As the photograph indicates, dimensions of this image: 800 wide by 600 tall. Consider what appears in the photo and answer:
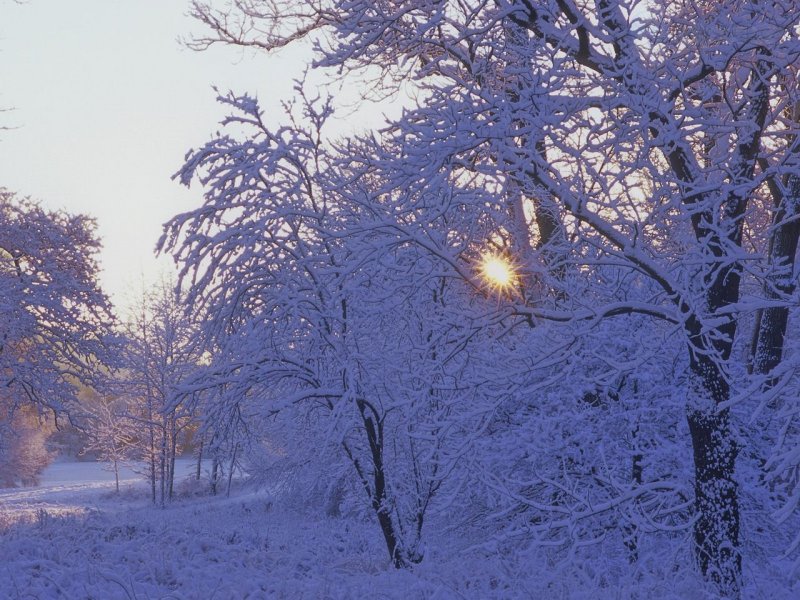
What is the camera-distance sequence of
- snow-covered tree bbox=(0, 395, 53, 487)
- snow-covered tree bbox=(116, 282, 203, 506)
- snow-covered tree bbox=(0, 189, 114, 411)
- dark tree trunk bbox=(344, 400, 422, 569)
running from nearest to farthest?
dark tree trunk bbox=(344, 400, 422, 569), snow-covered tree bbox=(0, 189, 114, 411), snow-covered tree bbox=(116, 282, 203, 506), snow-covered tree bbox=(0, 395, 53, 487)

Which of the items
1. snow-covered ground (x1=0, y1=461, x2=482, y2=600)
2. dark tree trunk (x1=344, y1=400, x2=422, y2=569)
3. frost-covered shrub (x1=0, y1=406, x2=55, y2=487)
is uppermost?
dark tree trunk (x1=344, y1=400, x2=422, y2=569)

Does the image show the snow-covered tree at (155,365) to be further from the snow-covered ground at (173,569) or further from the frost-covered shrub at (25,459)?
the snow-covered ground at (173,569)

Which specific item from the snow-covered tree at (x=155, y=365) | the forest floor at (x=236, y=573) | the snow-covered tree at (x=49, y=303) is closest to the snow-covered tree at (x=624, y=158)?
the forest floor at (x=236, y=573)

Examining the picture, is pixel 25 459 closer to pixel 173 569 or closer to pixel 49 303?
pixel 49 303

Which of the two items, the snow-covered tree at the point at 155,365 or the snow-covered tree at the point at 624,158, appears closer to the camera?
the snow-covered tree at the point at 624,158

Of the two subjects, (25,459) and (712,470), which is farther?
(25,459)

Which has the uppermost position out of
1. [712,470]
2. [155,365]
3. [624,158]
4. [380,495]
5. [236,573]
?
[624,158]

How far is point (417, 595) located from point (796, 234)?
6.34 m

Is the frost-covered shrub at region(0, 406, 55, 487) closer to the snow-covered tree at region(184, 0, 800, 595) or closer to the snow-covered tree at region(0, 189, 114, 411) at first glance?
the snow-covered tree at region(0, 189, 114, 411)

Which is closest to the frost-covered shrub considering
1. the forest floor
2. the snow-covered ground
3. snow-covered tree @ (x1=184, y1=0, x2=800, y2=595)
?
the snow-covered ground

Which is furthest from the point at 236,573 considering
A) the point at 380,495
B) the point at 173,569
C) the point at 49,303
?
the point at 49,303

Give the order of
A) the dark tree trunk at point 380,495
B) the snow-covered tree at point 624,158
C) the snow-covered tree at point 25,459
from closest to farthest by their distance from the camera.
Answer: the snow-covered tree at point 624,158 < the dark tree trunk at point 380,495 < the snow-covered tree at point 25,459

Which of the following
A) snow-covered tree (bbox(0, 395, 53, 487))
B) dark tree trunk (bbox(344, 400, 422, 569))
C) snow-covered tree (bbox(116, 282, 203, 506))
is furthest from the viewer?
snow-covered tree (bbox(0, 395, 53, 487))

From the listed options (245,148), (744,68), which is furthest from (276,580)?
(744,68)
